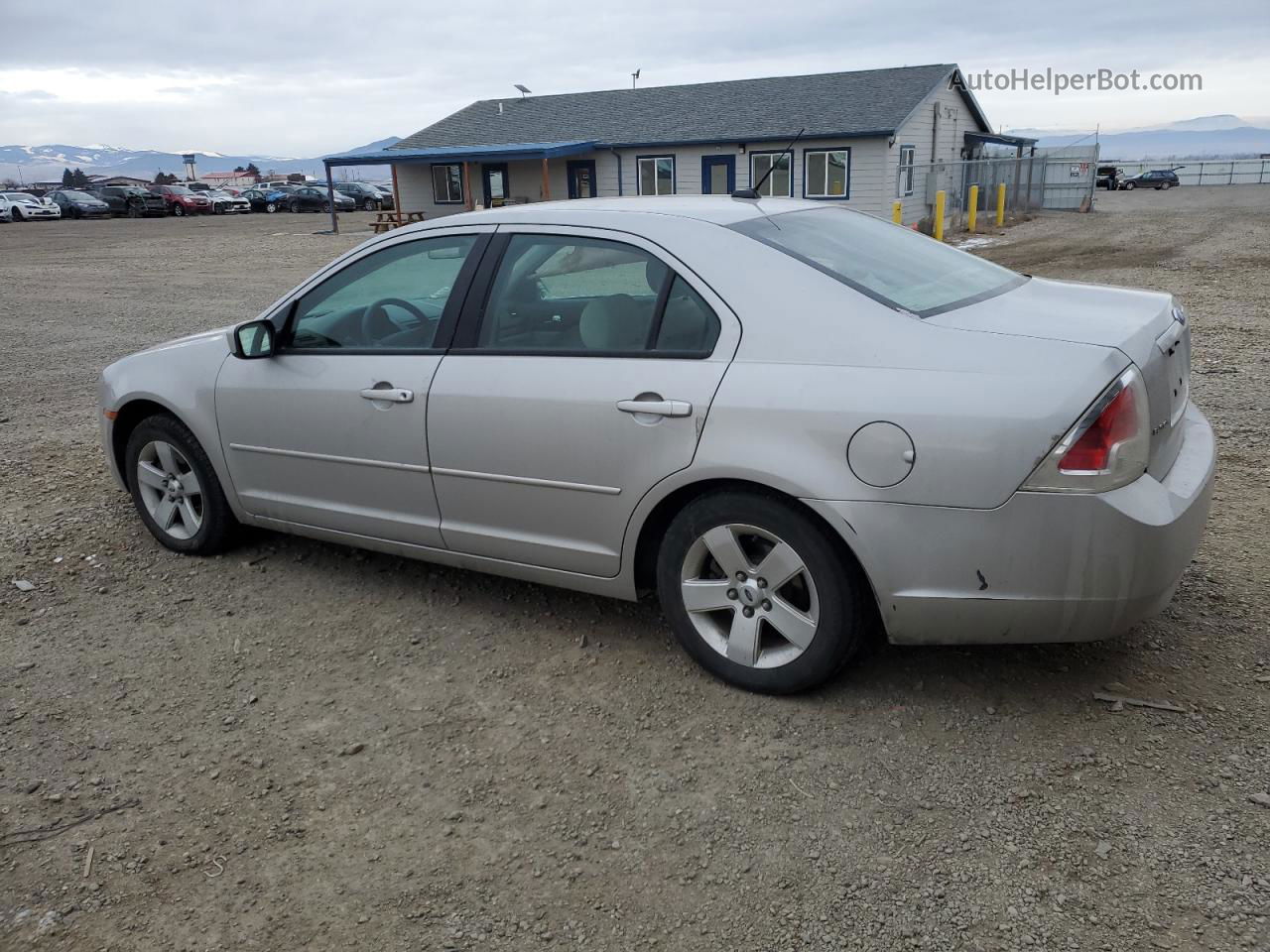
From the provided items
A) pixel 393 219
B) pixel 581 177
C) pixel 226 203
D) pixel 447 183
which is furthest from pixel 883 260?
pixel 226 203

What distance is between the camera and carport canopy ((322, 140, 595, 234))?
30.5 meters

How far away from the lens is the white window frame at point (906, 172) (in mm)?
29480

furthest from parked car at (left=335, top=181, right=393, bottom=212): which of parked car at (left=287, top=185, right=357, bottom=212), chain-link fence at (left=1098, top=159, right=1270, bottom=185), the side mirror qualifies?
the side mirror

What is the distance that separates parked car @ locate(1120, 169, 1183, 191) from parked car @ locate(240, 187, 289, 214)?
44.8m

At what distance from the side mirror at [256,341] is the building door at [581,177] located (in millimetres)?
29724

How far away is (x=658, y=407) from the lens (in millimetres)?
3283

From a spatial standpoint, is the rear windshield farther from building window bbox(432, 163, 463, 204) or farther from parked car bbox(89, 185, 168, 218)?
parked car bbox(89, 185, 168, 218)

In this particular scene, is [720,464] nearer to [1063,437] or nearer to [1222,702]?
[1063,437]

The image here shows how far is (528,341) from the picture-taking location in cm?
372

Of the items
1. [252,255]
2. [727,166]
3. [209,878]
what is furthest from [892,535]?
[727,166]

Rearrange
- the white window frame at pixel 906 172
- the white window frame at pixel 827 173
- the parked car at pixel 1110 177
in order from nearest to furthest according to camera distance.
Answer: the white window frame at pixel 827 173 < the white window frame at pixel 906 172 < the parked car at pixel 1110 177

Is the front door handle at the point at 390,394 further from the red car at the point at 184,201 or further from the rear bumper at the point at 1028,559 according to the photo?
the red car at the point at 184,201

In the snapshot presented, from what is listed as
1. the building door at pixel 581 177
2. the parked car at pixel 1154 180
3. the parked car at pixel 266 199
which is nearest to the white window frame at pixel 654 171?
A: the building door at pixel 581 177

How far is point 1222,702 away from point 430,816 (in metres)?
2.48
